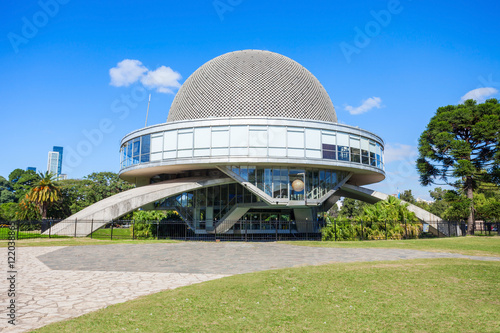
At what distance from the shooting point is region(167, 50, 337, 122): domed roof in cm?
2253

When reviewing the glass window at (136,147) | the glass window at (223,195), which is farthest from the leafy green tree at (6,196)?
the glass window at (223,195)

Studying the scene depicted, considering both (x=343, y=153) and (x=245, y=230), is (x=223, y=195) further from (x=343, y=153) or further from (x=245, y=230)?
(x=343, y=153)

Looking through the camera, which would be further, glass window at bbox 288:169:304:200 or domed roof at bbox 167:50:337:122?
domed roof at bbox 167:50:337:122

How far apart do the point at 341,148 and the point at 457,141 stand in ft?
29.4

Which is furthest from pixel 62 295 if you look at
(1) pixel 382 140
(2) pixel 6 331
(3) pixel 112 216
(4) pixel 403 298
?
(1) pixel 382 140

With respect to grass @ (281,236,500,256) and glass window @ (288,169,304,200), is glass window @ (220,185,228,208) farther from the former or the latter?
grass @ (281,236,500,256)

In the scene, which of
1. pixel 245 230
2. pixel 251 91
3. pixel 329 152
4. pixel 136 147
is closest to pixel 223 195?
pixel 245 230

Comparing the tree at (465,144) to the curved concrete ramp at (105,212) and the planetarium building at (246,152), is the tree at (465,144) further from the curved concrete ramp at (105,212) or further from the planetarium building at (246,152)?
the curved concrete ramp at (105,212)

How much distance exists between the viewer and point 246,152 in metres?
19.7

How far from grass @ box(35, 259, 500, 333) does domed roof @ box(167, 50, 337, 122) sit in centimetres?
1636

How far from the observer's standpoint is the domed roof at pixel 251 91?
22.5m

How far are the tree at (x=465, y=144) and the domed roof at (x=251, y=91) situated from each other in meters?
7.37

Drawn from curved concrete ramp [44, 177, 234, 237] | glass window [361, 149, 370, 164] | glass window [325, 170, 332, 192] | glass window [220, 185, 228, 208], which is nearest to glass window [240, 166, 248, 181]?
curved concrete ramp [44, 177, 234, 237]

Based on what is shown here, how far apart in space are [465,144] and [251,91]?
1535 centimetres
